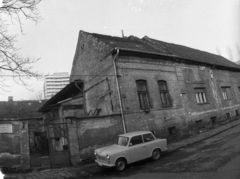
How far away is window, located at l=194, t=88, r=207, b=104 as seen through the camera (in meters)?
16.4

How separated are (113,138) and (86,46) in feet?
29.5

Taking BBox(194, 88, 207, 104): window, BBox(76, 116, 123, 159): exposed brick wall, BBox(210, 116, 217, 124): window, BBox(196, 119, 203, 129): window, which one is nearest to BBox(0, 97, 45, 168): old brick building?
BBox(76, 116, 123, 159): exposed brick wall

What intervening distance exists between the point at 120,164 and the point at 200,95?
1225 cm

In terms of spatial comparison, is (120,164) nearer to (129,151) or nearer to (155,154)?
(129,151)

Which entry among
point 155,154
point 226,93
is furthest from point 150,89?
point 226,93

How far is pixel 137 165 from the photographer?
26.4ft

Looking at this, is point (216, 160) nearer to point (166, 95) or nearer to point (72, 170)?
point (72, 170)

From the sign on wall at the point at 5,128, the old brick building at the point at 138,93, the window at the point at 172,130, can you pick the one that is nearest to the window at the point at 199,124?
the old brick building at the point at 138,93

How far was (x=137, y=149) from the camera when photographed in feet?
26.0

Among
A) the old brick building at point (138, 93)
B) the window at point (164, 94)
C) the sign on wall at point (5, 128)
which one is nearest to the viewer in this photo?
the sign on wall at point (5, 128)

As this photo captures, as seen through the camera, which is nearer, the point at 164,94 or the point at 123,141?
the point at 123,141

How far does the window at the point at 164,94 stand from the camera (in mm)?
13660

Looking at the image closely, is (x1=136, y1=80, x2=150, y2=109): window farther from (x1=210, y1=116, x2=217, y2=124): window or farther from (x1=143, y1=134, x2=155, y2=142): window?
(x1=210, y1=116, x2=217, y2=124): window

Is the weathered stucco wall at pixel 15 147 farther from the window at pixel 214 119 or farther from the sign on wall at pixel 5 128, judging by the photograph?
the window at pixel 214 119
